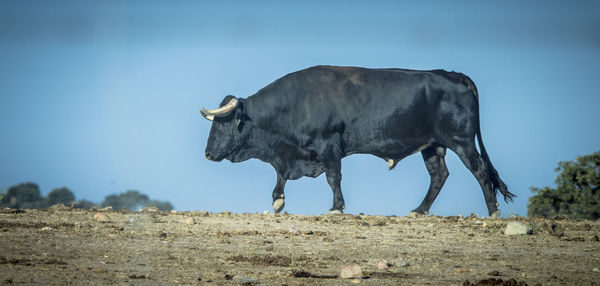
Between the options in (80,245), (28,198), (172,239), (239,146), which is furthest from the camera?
(28,198)

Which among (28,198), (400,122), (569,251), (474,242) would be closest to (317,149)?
(400,122)

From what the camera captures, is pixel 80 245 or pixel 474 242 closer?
pixel 80 245

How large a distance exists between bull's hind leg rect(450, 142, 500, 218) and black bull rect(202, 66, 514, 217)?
0.02 metres

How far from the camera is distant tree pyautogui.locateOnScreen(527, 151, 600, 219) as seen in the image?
64.7 feet

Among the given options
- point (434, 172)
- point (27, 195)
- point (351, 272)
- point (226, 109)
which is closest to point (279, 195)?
point (226, 109)

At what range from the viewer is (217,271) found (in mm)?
7727

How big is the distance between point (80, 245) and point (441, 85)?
26.4ft

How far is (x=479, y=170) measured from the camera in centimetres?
1441

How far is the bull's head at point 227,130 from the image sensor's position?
15.2 metres

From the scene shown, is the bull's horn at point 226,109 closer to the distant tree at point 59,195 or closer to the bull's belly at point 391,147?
the bull's belly at point 391,147

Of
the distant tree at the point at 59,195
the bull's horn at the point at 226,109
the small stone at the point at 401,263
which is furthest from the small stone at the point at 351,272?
the distant tree at the point at 59,195

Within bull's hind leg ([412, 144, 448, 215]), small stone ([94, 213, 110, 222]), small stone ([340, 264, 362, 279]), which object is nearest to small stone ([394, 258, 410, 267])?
small stone ([340, 264, 362, 279])

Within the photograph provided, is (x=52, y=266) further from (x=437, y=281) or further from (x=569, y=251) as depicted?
(x=569, y=251)

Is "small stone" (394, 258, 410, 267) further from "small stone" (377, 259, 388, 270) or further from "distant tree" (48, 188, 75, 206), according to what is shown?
"distant tree" (48, 188, 75, 206)
